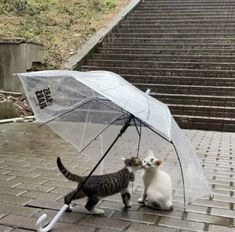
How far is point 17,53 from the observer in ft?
35.5

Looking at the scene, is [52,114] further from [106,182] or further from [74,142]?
[106,182]

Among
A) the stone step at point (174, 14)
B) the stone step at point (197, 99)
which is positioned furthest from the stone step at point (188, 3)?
the stone step at point (197, 99)

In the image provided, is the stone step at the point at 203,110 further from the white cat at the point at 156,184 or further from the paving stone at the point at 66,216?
the paving stone at the point at 66,216

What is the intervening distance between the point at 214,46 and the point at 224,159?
7410mm

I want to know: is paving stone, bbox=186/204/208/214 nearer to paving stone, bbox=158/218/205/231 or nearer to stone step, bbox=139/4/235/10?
paving stone, bbox=158/218/205/231

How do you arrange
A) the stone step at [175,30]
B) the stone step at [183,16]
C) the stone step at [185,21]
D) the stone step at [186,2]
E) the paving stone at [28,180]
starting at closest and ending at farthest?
the paving stone at [28,180] → the stone step at [175,30] → the stone step at [185,21] → the stone step at [183,16] → the stone step at [186,2]

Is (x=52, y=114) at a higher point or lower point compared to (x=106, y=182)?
higher

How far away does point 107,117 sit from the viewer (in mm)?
3795

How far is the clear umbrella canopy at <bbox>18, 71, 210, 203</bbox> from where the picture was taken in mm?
3352

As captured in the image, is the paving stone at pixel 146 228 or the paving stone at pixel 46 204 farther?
the paving stone at pixel 46 204

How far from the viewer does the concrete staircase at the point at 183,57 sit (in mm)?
10492

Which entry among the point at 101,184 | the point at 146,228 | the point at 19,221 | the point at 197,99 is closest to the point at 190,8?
the point at 197,99

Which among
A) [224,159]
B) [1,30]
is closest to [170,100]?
[224,159]

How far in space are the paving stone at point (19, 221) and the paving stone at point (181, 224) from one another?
40.0 inches
